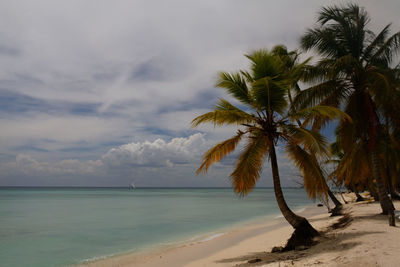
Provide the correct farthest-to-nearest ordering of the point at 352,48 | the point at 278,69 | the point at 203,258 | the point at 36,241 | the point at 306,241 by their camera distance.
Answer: the point at 36,241 < the point at 352,48 < the point at 203,258 < the point at 278,69 < the point at 306,241

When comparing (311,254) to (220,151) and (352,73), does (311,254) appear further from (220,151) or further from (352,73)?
(352,73)

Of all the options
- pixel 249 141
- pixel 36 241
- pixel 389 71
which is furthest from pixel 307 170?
pixel 36 241

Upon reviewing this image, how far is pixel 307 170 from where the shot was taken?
8320 millimetres

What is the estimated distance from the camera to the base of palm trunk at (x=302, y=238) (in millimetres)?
7835

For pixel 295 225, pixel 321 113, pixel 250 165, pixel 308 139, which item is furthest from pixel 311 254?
pixel 321 113

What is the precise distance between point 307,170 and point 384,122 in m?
5.76

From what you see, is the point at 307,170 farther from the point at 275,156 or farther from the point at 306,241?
the point at 306,241

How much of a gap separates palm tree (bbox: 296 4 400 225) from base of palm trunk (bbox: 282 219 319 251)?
4.34 m

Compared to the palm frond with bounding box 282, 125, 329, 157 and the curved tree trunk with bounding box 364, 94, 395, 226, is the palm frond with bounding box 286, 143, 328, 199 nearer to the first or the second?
the palm frond with bounding box 282, 125, 329, 157

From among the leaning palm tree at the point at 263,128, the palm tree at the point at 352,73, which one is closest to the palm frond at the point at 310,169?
the leaning palm tree at the point at 263,128

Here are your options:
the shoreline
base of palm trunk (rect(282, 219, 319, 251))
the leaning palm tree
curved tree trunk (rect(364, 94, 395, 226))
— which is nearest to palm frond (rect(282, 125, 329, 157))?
the leaning palm tree

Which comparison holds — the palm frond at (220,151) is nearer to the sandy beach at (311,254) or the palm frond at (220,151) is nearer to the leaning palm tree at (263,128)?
the leaning palm tree at (263,128)

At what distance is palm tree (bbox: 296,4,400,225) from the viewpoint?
416 inches

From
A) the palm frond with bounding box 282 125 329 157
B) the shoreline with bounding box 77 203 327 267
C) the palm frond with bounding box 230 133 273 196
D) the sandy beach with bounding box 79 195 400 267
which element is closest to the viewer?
the sandy beach with bounding box 79 195 400 267
